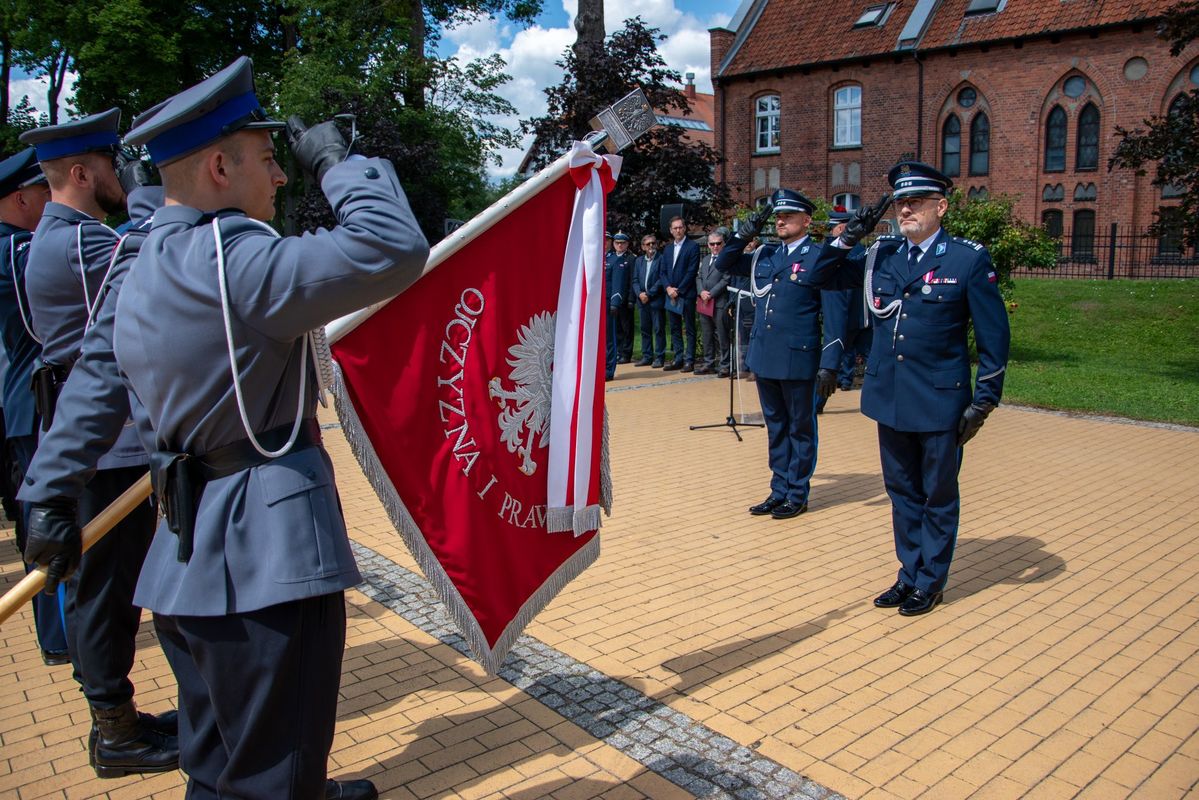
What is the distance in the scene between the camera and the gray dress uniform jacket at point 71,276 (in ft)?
11.9

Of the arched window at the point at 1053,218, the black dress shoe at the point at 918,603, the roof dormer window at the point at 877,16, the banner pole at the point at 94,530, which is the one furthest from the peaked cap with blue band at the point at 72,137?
the roof dormer window at the point at 877,16

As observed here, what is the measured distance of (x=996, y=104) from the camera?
31156mm

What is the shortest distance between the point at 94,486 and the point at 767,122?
35.2m

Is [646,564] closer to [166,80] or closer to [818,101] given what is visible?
[166,80]

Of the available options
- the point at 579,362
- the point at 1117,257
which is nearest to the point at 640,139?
the point at 579,362

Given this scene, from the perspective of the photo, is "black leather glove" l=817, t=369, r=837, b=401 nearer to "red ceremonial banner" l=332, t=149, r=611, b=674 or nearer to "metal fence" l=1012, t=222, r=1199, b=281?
"red ceremonial banner" l=332, t=149, r=611, b=674

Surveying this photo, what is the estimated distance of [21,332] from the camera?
4.46 m

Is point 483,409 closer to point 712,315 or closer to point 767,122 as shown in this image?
point 712,315

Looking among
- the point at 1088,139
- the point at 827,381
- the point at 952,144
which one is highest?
the point at 952,144

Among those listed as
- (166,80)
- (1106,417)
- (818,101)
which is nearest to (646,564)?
(1106,417)

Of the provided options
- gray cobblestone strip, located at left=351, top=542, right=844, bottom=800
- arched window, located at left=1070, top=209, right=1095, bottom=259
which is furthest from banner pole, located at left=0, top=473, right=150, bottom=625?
arched window, located at left=1070, top=209, right=1095, bottom=259

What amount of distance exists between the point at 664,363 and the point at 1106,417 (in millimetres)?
6938

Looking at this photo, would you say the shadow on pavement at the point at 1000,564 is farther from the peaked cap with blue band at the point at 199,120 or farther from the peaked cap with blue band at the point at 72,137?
the peaked cap with blue band at the point at 72,137

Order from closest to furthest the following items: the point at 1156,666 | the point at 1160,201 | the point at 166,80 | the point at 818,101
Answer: the point at 1156,666, the point at 166,80, the point at 1160,201, the point at 818,101
